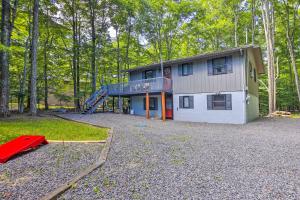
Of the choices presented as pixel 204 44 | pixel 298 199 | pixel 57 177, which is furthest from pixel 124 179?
pixel 204 44

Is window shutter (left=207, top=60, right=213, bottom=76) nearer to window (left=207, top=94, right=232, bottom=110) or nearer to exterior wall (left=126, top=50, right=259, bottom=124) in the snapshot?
exterior wall (left=126, top=50, right=259, bottom=124)

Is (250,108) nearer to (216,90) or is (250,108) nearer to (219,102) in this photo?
(219,102)

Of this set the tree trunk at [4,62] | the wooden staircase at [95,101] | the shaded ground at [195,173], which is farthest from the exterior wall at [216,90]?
the tree trunk at [4,62]

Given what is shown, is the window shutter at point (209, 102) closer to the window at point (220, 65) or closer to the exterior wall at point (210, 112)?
the exterior wall at point (210, 112)

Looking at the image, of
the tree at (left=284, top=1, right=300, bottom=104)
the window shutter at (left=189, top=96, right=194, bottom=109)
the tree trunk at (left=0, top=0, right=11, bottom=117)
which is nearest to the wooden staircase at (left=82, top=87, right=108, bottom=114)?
the tree trunk at (left=0, top=0, right=11, bottom=117)

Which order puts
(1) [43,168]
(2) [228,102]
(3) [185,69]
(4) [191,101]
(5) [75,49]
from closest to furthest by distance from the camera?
1. (1) [43,168]
2. (2) [228,102]
3. (4) [191,101]
4. (3) [185,69]
5. (5) [75,49]

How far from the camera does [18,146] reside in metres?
4.93

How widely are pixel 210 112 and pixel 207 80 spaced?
87.6 inches

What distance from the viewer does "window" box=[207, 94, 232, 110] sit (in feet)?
37.6

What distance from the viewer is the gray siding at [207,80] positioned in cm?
1119

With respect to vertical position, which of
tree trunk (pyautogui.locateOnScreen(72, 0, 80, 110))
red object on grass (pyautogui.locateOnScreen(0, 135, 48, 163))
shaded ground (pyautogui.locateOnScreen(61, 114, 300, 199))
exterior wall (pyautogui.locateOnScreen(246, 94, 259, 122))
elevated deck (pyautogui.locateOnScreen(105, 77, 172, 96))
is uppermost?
tree trunk (pyautogui.locateOnScreen(72, 0, 80, 110))

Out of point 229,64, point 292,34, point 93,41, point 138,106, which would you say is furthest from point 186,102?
point 292,34

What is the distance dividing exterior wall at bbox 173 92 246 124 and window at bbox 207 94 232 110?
8.1 inches

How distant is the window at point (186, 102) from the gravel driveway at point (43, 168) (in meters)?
8.97
